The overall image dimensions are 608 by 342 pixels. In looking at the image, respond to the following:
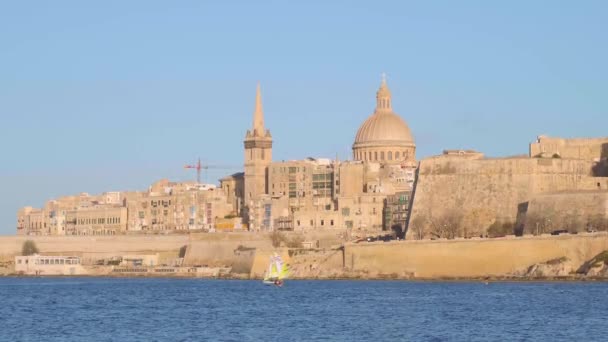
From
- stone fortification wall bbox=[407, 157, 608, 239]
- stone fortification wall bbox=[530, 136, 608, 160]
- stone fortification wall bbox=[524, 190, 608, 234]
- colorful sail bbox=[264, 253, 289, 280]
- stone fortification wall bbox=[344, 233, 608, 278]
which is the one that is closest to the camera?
stone fortification wall bbox=[344, 233, 608, 278]

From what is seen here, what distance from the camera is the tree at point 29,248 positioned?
346 feet

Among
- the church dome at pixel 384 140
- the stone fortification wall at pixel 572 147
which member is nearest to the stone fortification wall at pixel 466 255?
the stone fortification wall at pixel 572 147

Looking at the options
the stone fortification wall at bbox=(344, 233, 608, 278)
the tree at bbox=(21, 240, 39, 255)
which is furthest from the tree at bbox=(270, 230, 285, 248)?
the stone fortification wall at bbox=(344, 233, 608, 278)

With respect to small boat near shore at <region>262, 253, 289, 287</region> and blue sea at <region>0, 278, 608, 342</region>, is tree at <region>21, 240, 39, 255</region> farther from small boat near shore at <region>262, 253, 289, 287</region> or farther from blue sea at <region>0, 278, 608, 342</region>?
blue sea at <region>0, 278, 608, 342</region>

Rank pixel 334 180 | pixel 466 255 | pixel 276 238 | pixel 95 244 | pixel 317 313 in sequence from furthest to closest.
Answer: pixel 334 180, pixel 95 244, pixel 276 238, pixel 466 255, pixel 317 313

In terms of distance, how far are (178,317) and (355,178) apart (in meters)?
58.9

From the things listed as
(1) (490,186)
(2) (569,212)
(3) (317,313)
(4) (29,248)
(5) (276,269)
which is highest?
(1) (490,186)

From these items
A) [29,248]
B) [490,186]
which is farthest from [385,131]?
[490,186]

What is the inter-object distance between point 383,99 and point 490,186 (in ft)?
135

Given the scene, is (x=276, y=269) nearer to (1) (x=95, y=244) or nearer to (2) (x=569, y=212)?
(2) (x=569, y=212)

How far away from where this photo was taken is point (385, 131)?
399ft

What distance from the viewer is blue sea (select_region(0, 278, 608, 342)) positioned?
4422 cm

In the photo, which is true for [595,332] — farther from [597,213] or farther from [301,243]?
[301,243]

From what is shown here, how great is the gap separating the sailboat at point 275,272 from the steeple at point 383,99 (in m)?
44.3
